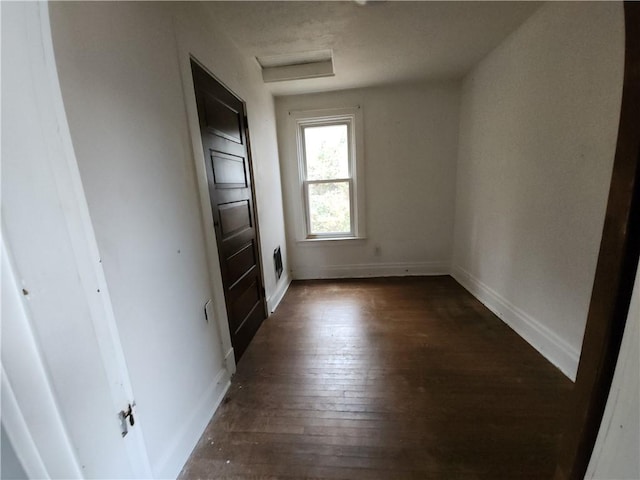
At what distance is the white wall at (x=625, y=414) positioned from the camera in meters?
0.43

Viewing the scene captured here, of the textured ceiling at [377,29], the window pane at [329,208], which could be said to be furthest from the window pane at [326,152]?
the textured ceiling at [377,29]

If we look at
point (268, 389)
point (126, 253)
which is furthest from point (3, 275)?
point (268, 389)

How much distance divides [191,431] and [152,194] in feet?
3.85

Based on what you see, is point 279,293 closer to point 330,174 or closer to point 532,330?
point 330,174

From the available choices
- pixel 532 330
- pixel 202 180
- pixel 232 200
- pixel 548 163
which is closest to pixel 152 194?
pixel 202 180

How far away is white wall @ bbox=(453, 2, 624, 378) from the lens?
4.56 ft

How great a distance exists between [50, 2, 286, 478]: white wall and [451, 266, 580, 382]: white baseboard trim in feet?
7.15

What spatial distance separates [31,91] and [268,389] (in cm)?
172

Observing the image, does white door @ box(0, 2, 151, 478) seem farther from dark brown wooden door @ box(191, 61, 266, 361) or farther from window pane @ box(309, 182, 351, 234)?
window pane @ box(309, 182, 351, 234)

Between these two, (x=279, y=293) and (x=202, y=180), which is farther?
(x=279, y=293)

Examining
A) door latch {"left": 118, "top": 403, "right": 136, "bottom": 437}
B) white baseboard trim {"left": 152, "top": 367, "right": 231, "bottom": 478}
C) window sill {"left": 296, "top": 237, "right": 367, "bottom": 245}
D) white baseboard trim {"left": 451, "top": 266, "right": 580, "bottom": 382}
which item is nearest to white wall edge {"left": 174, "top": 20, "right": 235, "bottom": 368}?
white baseboard trim {"left": 152, "top": 367, "right": 231, "bottom": 478}

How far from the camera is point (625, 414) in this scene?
0.45m

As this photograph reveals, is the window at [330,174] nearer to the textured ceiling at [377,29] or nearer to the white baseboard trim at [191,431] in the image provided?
the textured ceiling at [377,29]

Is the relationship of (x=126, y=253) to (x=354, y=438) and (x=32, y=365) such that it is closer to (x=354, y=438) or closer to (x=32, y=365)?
(x=32, y=365)
